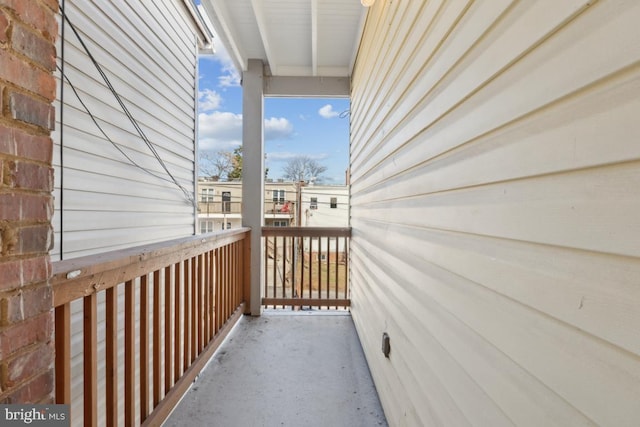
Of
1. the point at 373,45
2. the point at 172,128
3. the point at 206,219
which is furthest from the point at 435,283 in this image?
the point at 206,219

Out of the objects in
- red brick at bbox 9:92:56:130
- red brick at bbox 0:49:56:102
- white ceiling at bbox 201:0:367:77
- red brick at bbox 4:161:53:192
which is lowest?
red brick at bbox 4:161:53:192

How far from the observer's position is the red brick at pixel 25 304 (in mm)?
748

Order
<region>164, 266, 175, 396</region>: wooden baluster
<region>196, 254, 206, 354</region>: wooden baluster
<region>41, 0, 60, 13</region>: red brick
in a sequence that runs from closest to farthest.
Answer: <region>41, 0, 60, 13</region>: red brick < <region>164, 266, 175, 396</region>: wooden baluster < <region>196, 254, 206, 354</region>: wooden baluster

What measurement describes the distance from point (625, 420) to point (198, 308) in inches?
91.1

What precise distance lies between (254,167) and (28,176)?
2.80 m

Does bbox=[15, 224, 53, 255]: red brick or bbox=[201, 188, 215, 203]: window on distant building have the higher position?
bbox=[201, 188, 215, 203]: window on distant building

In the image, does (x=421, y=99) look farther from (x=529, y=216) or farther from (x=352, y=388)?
(x=352, y=388)

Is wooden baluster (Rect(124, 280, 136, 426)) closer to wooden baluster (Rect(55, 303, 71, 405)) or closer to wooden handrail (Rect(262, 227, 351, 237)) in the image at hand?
wooden baluster (Rect(55, 303, 71, 405))

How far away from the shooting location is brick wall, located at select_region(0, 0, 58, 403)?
75cm

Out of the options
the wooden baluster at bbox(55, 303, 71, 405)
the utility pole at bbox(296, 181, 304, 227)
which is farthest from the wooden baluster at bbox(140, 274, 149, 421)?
the utility pole at bbox(296, 181, 304, 227)

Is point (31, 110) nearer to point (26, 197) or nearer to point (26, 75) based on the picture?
point (26, 75)

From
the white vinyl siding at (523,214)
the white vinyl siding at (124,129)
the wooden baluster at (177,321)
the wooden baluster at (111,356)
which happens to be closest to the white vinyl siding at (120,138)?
the white vinyl siding at (124,129)

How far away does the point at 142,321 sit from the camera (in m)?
1.62

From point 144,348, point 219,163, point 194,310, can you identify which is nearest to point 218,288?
point 194,310
